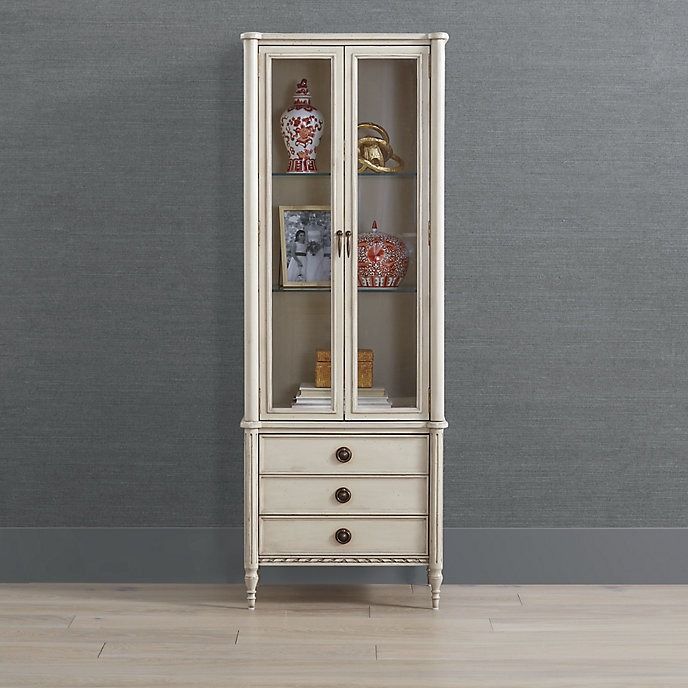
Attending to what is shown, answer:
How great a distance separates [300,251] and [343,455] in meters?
0.67

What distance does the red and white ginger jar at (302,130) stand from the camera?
2986mm

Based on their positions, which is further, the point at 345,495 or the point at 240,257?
the point at 240,257

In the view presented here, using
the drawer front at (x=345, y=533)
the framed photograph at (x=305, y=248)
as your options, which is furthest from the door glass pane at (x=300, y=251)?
the drawer front at (x=345, y=533)

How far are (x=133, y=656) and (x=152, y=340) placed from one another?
1.11 meters

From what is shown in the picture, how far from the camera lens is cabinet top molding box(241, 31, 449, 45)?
292 centimetres

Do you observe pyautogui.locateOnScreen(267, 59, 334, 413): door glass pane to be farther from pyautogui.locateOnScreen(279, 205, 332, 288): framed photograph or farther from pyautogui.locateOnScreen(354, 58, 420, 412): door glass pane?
pyautogui.locateOnScreen(354, 58, 420, 412): door glass pane

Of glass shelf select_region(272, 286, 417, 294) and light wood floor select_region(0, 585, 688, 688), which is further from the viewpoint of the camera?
glass shelf select_region(272, 286, 417, 294)

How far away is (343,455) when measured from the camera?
301 centimetres

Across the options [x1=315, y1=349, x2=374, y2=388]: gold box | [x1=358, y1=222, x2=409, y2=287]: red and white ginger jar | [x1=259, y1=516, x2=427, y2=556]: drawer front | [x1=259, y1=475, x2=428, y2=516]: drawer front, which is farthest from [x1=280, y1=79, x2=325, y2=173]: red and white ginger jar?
[x1=259, y1=516, x2=427, y2=556]: drawer front

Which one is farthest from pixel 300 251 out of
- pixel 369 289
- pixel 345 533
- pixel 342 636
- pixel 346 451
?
pixel 342 636

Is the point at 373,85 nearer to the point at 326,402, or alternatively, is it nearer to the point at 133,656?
the point at 326,402

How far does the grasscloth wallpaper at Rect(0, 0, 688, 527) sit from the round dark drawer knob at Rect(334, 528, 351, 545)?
0.48 meters

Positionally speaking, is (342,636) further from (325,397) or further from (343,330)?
(343,330)

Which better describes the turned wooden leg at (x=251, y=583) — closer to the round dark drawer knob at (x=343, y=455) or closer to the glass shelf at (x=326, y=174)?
the round dark drawer knob at (x=343, y=455)
